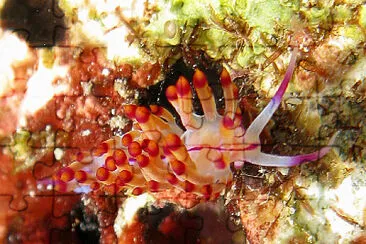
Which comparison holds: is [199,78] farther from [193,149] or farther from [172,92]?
[193,149]

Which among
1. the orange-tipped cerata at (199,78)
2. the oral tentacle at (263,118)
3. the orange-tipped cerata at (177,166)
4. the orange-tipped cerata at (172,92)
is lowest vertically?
the orange-tipped cerata at (177,166)

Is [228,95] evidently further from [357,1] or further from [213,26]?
[357,1]

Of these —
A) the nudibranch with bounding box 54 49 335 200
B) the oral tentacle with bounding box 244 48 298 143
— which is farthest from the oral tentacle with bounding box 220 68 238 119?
the oral tentacle with bounding box 244 48 298 143

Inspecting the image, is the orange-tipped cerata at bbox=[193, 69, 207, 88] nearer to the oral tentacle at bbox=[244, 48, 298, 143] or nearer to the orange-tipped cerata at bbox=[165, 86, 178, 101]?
the orange-tipped cerata at bbox=[165, 86, 178, 101]

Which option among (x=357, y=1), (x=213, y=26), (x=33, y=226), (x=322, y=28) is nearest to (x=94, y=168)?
(x=33, y=226)

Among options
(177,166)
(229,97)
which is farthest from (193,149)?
(229,97)

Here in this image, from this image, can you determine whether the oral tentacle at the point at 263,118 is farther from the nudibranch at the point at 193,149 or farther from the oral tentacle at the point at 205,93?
the oral tentacle at the point at 205,93

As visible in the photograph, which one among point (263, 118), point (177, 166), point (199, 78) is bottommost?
point (177, 166)

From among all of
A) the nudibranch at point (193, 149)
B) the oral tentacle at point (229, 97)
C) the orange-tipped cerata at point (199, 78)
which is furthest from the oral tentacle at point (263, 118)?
the orange-tipped cerata at point (199, 78)

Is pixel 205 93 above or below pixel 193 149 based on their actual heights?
above
